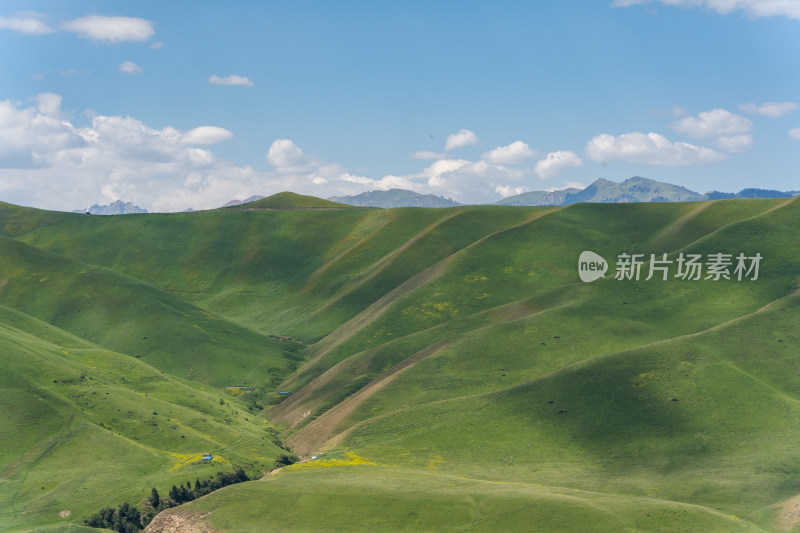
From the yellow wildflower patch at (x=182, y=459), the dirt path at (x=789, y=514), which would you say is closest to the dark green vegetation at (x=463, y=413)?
the dirt path at (x=789, y=514)

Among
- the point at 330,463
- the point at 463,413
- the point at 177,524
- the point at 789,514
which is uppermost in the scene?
the point at 789,514

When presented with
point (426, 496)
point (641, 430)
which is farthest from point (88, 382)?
point (641, 430)

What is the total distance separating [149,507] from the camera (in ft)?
277

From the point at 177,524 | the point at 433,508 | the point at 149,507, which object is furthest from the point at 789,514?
the point at 149,507

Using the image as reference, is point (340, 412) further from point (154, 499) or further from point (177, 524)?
point (177, 524)

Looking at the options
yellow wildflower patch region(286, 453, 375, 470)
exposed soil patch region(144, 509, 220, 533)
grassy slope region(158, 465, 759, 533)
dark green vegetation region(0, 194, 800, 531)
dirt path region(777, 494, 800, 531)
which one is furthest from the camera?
yellow wildflower patch region(286, 453, 375, 470)

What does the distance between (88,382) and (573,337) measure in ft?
298

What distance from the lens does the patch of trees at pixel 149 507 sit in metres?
80.7

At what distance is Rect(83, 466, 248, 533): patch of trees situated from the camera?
80.7 m

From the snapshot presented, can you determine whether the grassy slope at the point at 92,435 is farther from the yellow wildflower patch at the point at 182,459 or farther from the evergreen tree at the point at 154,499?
the evergreen tree at the point at 154,499

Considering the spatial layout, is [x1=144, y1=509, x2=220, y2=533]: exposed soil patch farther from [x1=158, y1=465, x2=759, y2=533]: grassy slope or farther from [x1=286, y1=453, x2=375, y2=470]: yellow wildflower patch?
[x1=286, y1=453, x2=375, y2=470]: yellow wildflower patch

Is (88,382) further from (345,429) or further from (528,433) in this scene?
(528,433)

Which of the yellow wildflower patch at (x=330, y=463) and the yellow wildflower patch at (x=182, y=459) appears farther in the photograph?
the yellow wildflower patch at (x=330, y=463)

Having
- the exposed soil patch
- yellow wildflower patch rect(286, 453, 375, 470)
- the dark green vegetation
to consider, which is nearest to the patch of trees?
the exposed soil patch
